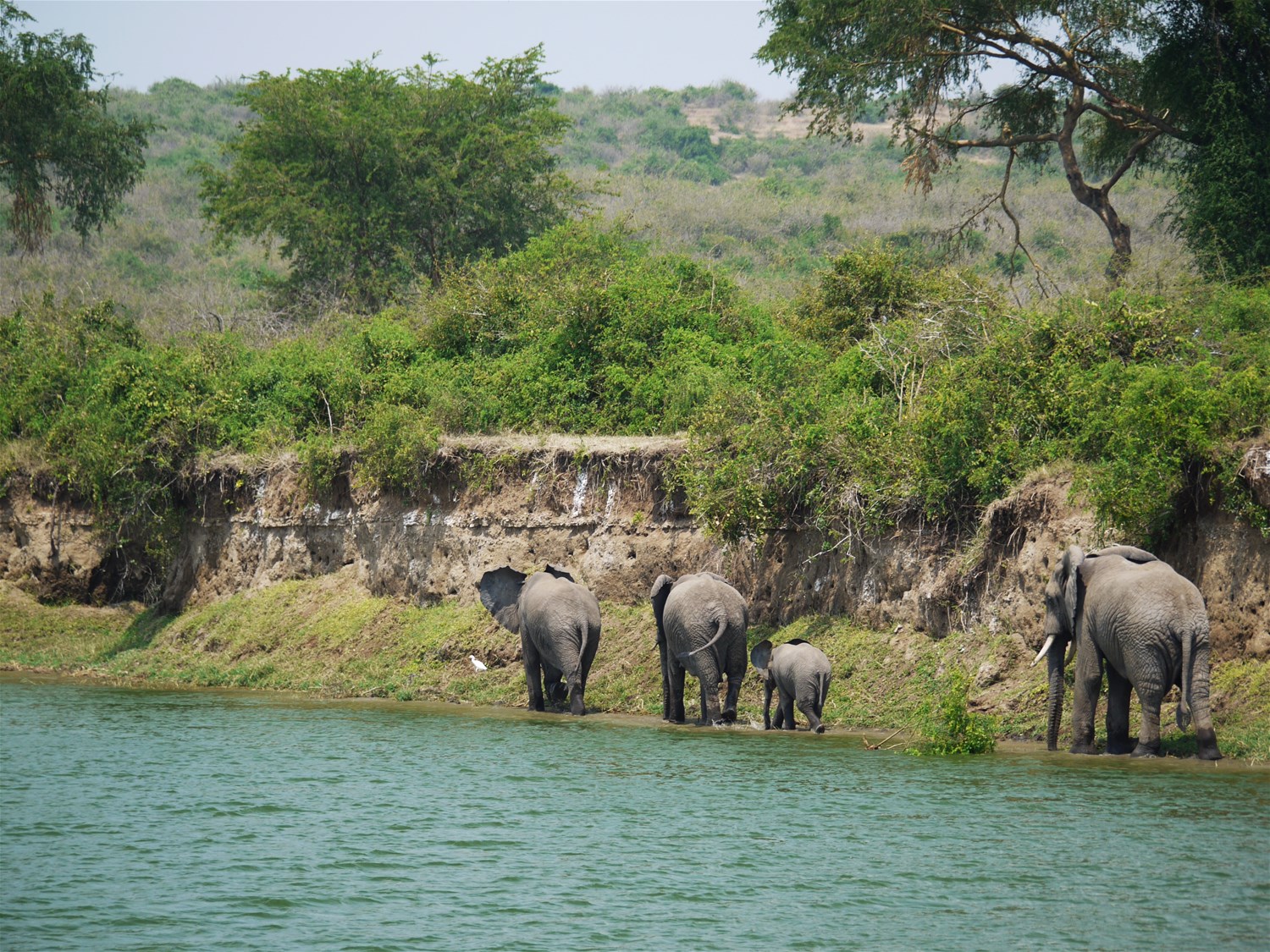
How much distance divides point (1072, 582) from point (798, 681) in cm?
371

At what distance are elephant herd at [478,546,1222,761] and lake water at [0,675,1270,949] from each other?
677mm

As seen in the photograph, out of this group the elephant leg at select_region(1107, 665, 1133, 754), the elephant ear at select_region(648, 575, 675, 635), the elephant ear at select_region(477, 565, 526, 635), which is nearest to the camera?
the elephant leg at select_region(1107, 665, 1133, 754)

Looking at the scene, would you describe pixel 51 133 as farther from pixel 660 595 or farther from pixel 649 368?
pixel 660 595

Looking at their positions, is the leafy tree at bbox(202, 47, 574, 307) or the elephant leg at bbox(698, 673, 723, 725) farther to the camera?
the leafy tree at bbox(202, 47, 574, 307)

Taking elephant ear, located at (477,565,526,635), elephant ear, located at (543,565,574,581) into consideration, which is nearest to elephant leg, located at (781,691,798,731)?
elephant ear, located at (543,565,574,581)

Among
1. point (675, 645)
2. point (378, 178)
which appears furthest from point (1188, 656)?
point (378, 178)

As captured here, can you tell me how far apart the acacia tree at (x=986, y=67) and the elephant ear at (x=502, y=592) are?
11.2 meters

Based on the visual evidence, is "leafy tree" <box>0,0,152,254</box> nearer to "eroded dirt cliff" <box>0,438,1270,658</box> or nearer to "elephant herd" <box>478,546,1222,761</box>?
"eroded dirt cliff" <box>0,438,1270,658</box>

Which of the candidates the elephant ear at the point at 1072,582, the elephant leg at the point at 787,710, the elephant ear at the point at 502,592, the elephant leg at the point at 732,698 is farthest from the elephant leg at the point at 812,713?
the elephant ear at the point at 502,592

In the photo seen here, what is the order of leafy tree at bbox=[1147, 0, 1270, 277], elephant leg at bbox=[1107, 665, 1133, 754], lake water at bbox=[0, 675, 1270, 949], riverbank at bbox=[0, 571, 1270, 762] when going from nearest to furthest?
1. lake water at bbox=[0, 675, 1270, 949]
2. elephant leg at bbox=[1107, 665, 1133, 754]
3. riverbank at bbox=[0, 571, 1270, 762]
4. leafy tree at bbox=[1147, 0, 1270, 277]

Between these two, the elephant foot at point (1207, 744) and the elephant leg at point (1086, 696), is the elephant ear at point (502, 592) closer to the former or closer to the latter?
the elephant leg at point (1086, 696)

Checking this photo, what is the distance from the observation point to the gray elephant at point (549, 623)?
20.0 m

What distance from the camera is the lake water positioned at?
30.1ft

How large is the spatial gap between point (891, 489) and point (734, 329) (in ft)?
28.9
